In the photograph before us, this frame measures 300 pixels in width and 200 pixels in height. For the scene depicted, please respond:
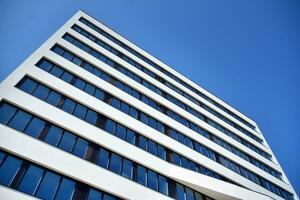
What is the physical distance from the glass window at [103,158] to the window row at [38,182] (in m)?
2.02

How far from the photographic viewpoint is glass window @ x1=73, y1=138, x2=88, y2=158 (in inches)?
577

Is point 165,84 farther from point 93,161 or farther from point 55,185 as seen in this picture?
point 55,185

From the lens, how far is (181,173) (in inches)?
722

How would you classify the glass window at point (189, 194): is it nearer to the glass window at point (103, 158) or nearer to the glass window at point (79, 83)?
the glass window at point (103, 158)

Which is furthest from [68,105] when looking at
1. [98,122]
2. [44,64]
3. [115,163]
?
[115,163]

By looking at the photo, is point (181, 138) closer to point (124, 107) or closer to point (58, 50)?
point (124, 107)

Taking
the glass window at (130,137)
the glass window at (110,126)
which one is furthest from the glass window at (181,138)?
the glass window at (110,126)

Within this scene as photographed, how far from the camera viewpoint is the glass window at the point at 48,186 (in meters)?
11.7

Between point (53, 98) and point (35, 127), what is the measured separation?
2901mm

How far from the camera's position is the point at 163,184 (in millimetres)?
17328

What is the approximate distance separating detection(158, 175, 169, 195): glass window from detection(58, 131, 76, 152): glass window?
21.7 feet

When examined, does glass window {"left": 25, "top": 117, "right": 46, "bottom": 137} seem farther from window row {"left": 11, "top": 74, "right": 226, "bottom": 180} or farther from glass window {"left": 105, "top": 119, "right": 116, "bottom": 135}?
glass window {"left": 105, "top": 119, "right": 116, "bottom": 135}

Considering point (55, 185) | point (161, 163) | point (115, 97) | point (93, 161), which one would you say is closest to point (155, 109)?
point (115, 97)

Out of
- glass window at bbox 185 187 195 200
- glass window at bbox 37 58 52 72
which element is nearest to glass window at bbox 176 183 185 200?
glass window at bbox 185 187 195 200
